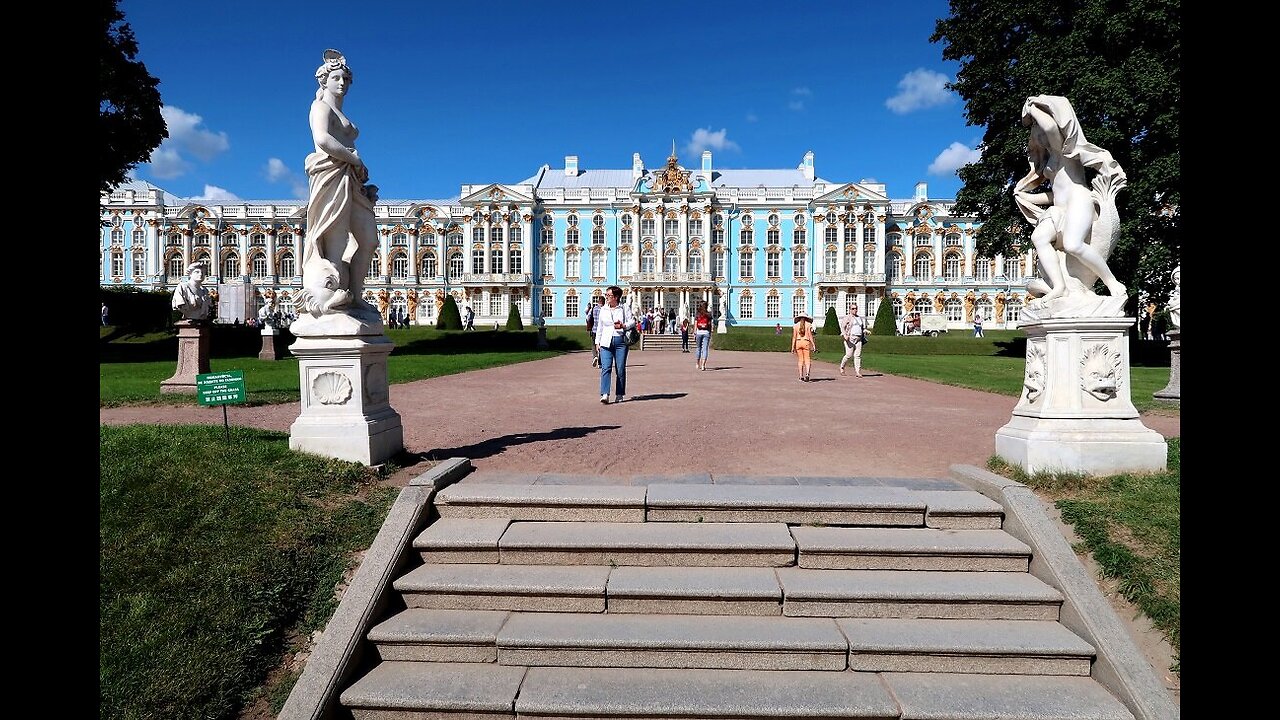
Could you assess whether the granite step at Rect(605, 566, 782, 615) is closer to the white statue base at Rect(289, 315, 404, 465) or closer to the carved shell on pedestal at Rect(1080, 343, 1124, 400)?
the white statue base at Rect(289, 315, 404, 465)

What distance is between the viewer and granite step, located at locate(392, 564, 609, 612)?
343 cm

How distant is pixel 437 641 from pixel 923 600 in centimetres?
259

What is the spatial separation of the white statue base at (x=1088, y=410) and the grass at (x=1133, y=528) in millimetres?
123

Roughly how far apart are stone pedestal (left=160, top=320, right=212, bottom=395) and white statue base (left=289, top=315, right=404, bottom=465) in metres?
7.46

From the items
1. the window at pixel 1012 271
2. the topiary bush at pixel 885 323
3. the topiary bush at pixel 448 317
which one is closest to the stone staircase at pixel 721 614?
the topiary bush at pixel 885 323

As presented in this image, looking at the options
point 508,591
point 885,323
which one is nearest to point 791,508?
point 508,591

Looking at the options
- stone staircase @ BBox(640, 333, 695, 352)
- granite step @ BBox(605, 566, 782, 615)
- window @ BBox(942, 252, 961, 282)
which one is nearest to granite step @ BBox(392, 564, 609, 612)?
granite step @ BBox(605, 566, 782, 615)

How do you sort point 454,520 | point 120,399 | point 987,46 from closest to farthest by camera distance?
point 454,520
point 120,399
point 987,46

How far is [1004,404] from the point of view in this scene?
952 centimetres

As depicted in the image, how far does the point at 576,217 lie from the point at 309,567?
56.1 meters

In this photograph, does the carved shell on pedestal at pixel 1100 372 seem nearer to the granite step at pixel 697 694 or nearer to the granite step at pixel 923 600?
the granite step at pixel 923 600
